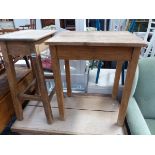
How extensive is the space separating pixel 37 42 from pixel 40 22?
66 centimetres

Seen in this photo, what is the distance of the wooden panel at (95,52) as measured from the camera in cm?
80

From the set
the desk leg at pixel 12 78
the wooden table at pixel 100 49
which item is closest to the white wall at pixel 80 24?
the wooden table at pixel 100 49

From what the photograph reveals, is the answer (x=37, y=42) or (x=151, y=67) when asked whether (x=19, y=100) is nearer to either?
(x=37, y=42)

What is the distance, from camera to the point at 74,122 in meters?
1.15

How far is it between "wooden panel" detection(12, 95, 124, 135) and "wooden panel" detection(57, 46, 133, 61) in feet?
1.73

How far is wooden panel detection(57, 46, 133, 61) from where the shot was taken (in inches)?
31.4

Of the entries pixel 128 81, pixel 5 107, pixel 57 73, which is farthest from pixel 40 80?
pixel 128 81

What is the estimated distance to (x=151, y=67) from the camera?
1058 millimetres

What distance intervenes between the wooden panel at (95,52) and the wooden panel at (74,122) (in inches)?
20.7

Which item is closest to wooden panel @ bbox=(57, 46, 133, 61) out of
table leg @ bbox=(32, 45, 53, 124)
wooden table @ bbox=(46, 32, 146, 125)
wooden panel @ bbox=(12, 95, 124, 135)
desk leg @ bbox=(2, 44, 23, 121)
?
wooden table @ bbox=(46, 32, 146, 125)

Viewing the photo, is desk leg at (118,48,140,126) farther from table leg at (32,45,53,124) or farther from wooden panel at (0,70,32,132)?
wooden panel at (0,70,32,132)

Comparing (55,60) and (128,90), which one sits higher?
(55,60)

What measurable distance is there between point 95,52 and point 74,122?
1.90 feet
